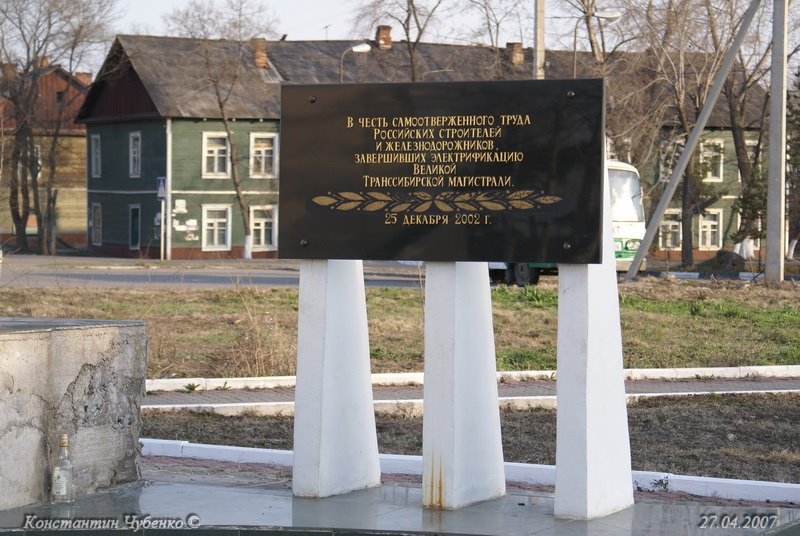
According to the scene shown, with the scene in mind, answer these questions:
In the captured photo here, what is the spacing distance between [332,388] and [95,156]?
49081 millimetres

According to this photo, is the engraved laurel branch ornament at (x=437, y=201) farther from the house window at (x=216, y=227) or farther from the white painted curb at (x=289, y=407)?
the house window at (x=216, y=227)

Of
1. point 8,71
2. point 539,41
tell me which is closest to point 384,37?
point 8,71

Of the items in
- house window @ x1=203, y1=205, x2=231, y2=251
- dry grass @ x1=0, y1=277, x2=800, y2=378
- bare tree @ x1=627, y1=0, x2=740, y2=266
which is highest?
bare tree @ x1=627, y1=0, x2=740, y2=266

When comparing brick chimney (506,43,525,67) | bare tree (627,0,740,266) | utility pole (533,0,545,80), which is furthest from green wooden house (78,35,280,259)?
utility pole (533,0,545,80)

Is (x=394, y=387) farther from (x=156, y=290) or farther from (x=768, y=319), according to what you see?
(x=156, y=290)

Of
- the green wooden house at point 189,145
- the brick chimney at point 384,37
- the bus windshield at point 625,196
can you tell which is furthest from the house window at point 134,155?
the bus windshield at point 625,196

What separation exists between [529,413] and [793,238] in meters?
41.1

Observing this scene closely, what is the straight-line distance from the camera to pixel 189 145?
1944 inches

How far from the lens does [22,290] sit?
20.1 m

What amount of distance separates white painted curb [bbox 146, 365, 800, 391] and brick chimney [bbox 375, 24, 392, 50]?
1617 inches

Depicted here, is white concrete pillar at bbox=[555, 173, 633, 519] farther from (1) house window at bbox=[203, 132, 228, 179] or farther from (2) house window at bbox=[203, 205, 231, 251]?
(1) house window at bbox=[203, 132, 228, 179]

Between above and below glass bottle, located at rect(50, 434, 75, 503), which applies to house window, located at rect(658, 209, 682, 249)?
above

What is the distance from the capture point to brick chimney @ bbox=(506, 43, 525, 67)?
5257 centimetres

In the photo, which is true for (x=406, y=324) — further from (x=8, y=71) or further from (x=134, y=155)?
(x=8, y=71)
